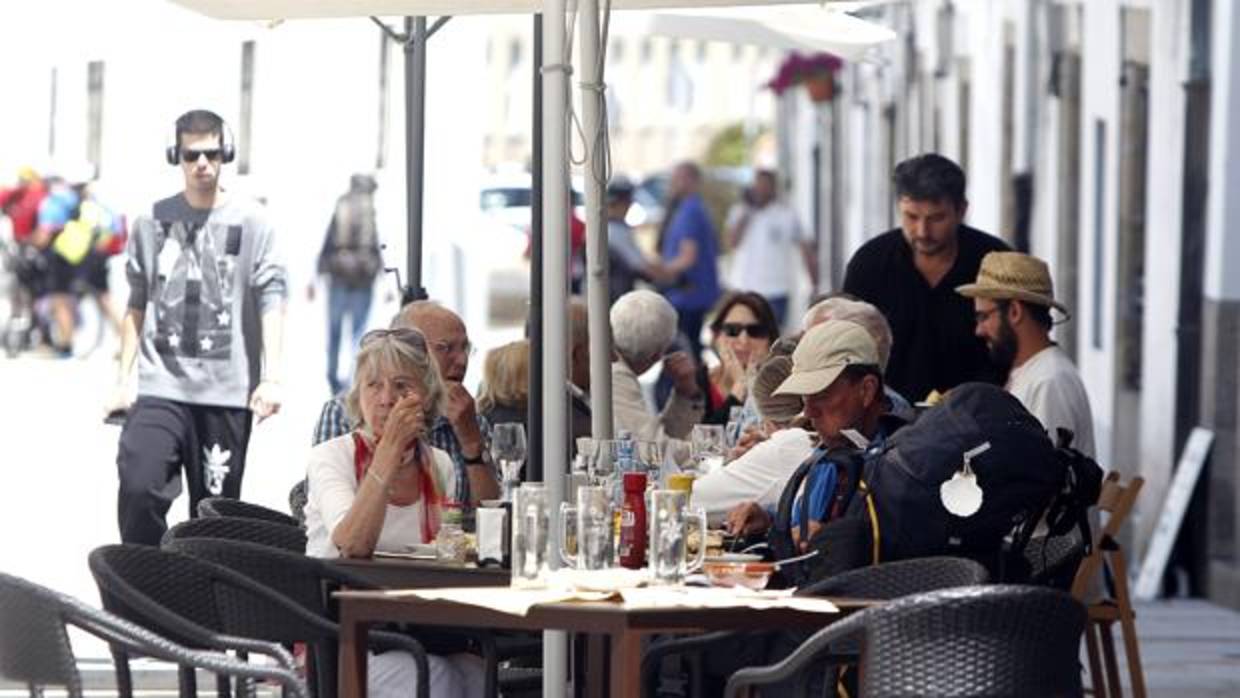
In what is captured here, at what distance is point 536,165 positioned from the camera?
898 centimetres

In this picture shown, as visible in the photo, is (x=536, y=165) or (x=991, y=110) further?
(x=991, y=110)

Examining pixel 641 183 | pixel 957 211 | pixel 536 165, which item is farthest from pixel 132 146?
pixel 641 183

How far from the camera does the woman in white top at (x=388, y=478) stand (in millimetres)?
7684

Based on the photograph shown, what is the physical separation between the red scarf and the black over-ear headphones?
4.29 metres

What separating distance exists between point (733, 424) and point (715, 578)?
3745mm

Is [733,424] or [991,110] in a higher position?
[991,110]

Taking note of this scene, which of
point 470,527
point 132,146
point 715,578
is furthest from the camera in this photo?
point 132,146

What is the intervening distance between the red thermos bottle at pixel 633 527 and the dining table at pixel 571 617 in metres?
0.53

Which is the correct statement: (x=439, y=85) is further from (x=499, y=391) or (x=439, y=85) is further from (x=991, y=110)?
(x=499, y=391)

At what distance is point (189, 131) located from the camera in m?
12.2

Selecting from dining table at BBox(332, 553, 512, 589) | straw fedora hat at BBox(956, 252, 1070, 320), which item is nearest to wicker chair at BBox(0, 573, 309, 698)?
dining table at BBox(332, 553, 512, 589)

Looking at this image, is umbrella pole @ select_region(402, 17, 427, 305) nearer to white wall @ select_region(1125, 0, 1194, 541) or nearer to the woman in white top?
the woman in white top

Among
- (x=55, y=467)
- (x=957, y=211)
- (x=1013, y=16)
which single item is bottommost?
(x=55, y=467)

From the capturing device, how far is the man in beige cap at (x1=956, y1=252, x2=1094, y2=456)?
9578 millimetres
